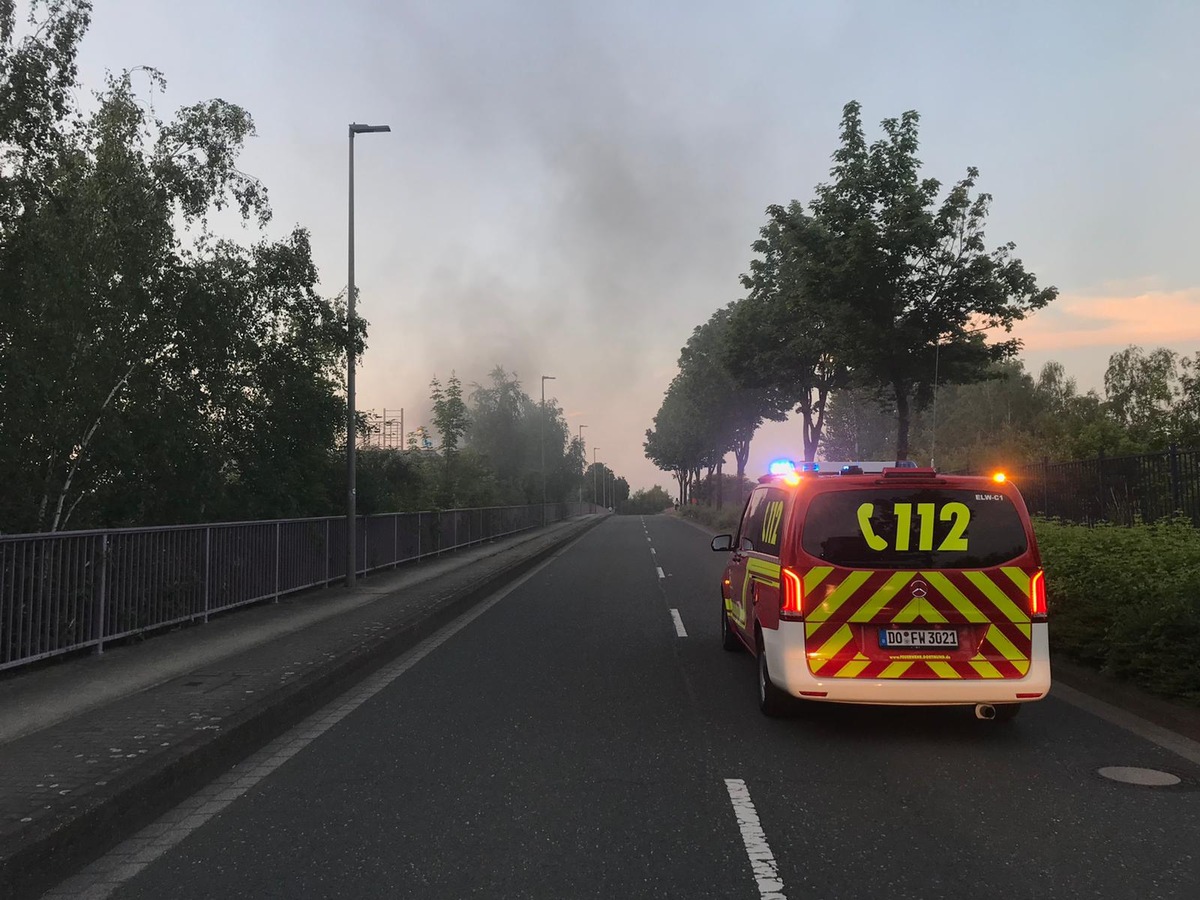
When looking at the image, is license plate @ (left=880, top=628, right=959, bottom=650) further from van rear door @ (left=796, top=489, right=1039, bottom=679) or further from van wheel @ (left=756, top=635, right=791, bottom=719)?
van wheel @ (left=756, top=635, right=791, bottom=719)

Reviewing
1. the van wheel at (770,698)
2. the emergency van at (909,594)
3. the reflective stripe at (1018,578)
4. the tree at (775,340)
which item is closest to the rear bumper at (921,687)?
the emergency van at (909,594)

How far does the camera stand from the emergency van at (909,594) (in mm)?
5699

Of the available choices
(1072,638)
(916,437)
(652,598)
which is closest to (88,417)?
(652,598)

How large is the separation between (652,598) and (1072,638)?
24.2 ft

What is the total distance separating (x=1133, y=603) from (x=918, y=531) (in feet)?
8.91

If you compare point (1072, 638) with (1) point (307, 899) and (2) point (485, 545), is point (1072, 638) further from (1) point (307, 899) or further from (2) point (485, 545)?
(2) point (485, 545)

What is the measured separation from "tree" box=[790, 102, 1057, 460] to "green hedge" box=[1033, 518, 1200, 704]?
8408 mm

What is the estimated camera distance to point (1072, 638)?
313 inches

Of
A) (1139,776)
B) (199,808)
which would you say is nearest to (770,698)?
(1139,776)

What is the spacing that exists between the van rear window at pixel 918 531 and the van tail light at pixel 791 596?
0.20m

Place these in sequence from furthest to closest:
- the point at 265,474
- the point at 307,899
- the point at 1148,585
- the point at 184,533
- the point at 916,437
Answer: the point at 916,437, the point at 265,474, the point at 184,533, the point at 1148,585, the point at 307,899

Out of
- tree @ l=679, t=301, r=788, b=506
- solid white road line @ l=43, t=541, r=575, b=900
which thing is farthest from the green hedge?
tree @ l=679, t=301, r=788, b=506

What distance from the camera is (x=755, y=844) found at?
402 cm

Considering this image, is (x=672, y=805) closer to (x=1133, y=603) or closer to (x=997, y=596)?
(x=997, y=596)
